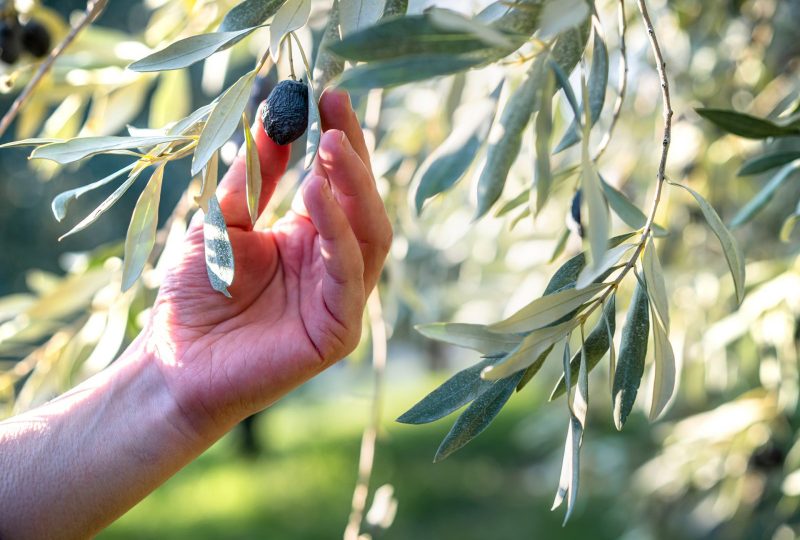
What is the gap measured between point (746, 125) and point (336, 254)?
13.9 inches

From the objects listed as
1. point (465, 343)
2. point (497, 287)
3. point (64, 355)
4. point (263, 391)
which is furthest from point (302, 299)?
point (497, 287)

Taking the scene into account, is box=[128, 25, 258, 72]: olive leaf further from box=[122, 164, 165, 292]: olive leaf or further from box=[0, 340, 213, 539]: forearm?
box=[0, 340, 213, 539]: forearm

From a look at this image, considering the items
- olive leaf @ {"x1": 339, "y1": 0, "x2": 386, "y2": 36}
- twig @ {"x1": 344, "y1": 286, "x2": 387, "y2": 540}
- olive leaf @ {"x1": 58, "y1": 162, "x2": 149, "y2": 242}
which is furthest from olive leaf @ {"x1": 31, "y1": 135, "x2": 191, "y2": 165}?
twig @ {"x1": 344, "y1": 286, "x2": 387, "y2": 540}

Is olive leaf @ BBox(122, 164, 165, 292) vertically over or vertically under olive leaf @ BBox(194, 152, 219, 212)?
under

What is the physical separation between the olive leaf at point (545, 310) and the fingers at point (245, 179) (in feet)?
0.82

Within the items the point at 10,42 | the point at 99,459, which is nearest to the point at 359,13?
the point at 99,459

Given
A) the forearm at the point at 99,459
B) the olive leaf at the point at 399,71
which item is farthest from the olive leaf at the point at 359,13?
the forearm at the point at 99,459

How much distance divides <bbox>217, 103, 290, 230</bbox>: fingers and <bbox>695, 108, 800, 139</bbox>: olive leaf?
1.16 feet

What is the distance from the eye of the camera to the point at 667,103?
0.61 metres

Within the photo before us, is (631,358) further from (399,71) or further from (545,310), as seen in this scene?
(399,71)

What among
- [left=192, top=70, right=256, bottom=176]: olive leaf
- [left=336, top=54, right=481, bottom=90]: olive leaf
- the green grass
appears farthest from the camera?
the green grass

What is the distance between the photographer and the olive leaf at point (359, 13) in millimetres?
569

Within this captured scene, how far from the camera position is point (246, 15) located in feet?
1.99

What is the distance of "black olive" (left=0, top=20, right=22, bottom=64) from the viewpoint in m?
1.09
